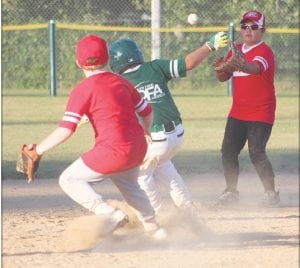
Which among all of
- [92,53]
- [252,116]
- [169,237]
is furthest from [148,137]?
[252,116]

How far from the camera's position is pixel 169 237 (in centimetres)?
774

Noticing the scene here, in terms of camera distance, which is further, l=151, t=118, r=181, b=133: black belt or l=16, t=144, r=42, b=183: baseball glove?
l=151, t=118, r=181, b=133: black belt

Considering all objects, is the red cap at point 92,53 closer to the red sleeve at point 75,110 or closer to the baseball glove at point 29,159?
the red sleeve at point 75,110

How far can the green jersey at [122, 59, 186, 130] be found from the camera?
8.00 m

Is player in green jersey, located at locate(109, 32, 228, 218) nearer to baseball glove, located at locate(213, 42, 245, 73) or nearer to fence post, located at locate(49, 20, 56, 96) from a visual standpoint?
baseball glove, located at locate(213, 42, 245, 73)

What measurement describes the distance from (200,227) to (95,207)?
4.07ft

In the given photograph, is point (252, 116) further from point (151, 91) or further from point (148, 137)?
point (148, 137)

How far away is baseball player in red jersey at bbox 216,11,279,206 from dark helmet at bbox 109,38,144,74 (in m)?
1.60

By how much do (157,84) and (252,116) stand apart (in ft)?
5.28

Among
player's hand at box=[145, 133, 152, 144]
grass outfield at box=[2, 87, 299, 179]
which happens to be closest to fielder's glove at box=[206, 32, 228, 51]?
player's hand at box=[145, 133, 152, 144]

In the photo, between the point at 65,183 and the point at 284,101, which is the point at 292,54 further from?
the point at 65,183

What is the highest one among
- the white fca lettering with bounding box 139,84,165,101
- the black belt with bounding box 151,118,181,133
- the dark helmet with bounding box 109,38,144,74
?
the dark helmet with bounding box 109,38,144,74

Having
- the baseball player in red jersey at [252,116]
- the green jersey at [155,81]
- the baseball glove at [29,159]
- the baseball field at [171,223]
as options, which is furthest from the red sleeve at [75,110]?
the baseball player in red jersey at [252,116]

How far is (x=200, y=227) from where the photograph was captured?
8.02 meters
